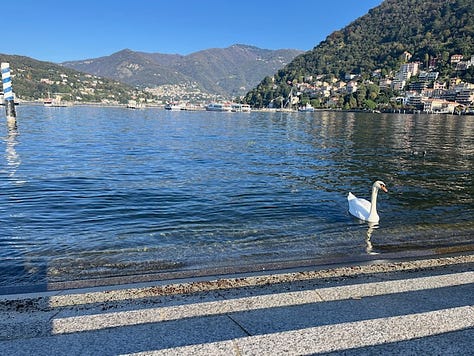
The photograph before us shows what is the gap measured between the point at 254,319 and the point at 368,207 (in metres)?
Answer: 7.82

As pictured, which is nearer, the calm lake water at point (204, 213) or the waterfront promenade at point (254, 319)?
the waterfront promenade at point (254, 319)

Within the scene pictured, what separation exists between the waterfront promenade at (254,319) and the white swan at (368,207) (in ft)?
16.6

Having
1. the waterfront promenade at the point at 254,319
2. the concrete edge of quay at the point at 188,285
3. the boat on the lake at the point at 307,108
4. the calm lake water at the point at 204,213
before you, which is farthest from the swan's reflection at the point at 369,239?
the boat on the lake at the point at 307,108

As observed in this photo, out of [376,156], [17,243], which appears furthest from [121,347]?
[376,156]

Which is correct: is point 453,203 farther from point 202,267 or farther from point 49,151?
point 49,151

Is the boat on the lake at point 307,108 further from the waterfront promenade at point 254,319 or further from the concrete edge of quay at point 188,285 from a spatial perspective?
the waterfront promenade at point 254,319

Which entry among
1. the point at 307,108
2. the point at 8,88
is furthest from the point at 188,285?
the point at 307,108

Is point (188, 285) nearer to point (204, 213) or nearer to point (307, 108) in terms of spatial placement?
point (204, 213)

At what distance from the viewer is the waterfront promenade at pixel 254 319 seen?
3441mm

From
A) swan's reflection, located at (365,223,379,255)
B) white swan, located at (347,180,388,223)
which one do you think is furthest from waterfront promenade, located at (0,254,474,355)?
white swan, located at (347,180,388,223)

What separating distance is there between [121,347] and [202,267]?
3736 mm

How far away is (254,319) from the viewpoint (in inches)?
158

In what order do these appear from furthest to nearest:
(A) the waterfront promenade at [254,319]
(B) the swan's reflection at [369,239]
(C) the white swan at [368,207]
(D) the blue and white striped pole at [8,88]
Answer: (D) the blue and white striped pole at [8,88], (C) the white swan at [368,207], (B) the swan's reflection at [369,239], (A) the waterfront promenade at [254,319]

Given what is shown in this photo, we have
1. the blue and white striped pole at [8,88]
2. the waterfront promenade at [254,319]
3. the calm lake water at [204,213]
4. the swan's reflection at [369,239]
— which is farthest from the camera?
the blue and white striped pole at [8,88]
